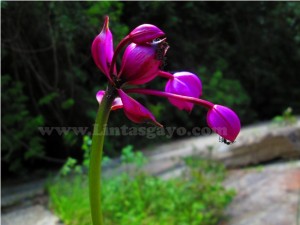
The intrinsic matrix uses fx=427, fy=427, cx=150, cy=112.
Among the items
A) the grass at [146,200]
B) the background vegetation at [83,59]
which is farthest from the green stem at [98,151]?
the background vegetation at [83,59]

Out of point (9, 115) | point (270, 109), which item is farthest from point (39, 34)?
point (270, 109)

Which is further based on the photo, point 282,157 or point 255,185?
point 282,157

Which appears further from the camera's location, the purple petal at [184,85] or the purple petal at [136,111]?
the purple petal at [184,85]

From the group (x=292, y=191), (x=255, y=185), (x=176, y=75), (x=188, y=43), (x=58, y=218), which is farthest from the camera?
(x=188, y=43)

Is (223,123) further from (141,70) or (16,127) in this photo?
(16,127)

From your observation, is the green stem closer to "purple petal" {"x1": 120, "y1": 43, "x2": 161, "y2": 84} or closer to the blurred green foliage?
"purple petal" {"x1": 120, "y1": 43, "x2": 161, "y2": 84}

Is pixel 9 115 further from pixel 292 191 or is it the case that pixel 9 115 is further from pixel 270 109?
pixel 270 109

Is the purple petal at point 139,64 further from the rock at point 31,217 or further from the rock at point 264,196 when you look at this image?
the rock at point 264,196
